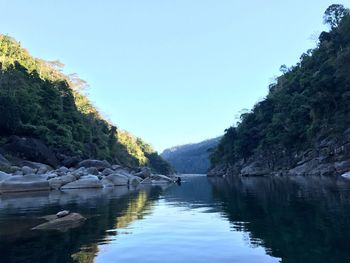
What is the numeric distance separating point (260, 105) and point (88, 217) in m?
96.0

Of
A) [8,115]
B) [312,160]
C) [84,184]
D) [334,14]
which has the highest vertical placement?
[334,14]

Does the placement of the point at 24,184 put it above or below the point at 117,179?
below

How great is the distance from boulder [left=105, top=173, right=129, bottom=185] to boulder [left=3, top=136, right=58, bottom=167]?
524 inches

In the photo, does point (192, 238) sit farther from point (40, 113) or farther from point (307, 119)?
point (307, 119)

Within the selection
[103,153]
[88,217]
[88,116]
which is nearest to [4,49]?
[88,116]

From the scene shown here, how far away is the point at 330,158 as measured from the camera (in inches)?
2217

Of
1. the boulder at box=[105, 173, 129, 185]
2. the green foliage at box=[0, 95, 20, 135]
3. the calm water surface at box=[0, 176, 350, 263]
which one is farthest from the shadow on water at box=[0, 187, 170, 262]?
the green foliage at box=[0, 95, 20, 135]

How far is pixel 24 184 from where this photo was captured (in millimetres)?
28875

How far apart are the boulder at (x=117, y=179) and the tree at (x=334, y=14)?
65.2m

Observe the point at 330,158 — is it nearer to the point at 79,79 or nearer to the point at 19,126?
the point at 19,126

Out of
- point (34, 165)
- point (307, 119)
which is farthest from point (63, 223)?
point (307, 119)

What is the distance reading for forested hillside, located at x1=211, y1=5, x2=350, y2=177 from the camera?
5669 centimetres

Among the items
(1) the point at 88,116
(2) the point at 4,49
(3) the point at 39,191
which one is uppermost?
(2) the point at 4,49

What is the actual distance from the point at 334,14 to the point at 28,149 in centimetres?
6920
